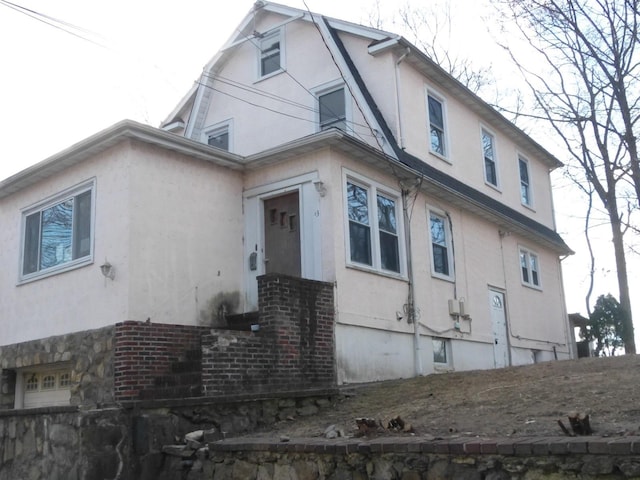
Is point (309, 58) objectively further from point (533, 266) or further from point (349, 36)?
point (533, 266)

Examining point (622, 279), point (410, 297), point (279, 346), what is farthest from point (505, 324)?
point (279, 346)

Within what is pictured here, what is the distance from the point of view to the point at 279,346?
31.6ft

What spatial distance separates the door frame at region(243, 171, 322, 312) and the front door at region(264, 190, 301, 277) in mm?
98

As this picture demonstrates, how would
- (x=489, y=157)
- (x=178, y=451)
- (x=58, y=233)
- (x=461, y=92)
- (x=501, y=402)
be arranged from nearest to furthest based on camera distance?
1. (x=501, y=402)
2. (x=178, y=451)
3. (x=58, y=233)
4. (x=461, y=92)
5. (x=489, y=157)

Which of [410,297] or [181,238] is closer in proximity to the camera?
[181,238]

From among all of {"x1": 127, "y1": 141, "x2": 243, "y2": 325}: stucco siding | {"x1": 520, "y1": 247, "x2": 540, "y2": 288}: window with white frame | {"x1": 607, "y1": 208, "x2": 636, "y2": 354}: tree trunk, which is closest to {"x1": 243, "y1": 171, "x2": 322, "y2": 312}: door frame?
{"x1": 127, "y1": 141, "x2": 243, "y2": 325}: stucco siding

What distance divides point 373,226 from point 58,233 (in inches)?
196

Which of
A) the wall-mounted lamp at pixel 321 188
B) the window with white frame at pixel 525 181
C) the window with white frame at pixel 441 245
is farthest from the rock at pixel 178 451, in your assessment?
the window with white frame at pixel 525 181

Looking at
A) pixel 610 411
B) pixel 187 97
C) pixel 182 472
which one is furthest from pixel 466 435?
pixel 187 97

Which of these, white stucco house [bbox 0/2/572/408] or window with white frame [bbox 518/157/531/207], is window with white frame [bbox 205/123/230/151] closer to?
white stucco house [bbox 0/2/572/408]

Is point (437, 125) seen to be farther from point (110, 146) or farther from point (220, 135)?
point (110, 146)

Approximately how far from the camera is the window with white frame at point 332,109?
13832 millimetres

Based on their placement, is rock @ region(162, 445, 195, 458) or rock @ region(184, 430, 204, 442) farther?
rock @ region(184, 430, 204, 442)

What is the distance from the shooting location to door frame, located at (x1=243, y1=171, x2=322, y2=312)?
11.0 m
